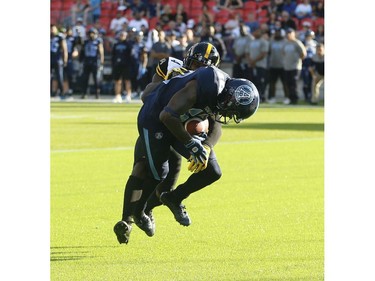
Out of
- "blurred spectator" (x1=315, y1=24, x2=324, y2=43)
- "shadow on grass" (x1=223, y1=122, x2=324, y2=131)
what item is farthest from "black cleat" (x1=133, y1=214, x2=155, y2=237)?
"blurred spectator" (x1=315, y1=24, x2=324, y2=43)

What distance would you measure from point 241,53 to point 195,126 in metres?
20.5

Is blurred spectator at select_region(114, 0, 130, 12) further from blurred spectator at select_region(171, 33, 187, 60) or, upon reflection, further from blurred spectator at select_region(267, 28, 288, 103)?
blurred spectator at select_region(267, 28, 288, 103)

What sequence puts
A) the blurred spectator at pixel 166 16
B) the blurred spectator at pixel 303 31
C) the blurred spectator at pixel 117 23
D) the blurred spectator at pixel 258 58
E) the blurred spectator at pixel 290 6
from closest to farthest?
the blurred spectator at pixel 258 58
the blurred spectator at pixel 303 31
the blurred spectator at pixel 290 6
the blurred spectator at pixel 117 23
the blurred spectator at pixel 166 16

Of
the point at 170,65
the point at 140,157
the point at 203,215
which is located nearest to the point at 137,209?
the point at 140,157

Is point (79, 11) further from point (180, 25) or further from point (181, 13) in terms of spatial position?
point (180, 25)

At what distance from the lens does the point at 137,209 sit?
7.84 meters

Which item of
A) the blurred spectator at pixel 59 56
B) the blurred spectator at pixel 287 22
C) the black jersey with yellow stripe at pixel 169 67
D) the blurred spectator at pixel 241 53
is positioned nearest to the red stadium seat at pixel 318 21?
the blurred spectator at pixel 287 22

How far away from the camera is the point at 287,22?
29.4 metres

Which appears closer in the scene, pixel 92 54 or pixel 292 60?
pixel 292 60

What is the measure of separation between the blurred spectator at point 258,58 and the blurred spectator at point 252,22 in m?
2.95

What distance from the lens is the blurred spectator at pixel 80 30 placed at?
96.6ft

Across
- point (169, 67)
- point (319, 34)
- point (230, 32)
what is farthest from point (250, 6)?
point (169, 67)

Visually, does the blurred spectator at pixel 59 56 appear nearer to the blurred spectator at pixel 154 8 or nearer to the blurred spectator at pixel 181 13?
the blurred spectator at pixel 181 13
